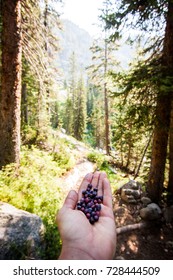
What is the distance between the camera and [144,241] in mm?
7445

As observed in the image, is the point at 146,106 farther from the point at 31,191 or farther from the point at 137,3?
the point at 31,191

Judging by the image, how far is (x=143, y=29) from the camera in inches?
330

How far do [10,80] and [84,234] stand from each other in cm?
570

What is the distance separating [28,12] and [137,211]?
8179 mm

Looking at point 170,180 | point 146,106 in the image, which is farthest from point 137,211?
point 146,106

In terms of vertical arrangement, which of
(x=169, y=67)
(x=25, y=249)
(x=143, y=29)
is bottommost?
(x=25, y=249)

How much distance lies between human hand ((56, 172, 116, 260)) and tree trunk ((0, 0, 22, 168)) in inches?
177

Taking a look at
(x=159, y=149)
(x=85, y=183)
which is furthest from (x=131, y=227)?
(x=85, y=183)

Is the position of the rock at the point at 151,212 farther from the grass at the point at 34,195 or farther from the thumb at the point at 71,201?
the thumb at the point at 71,201

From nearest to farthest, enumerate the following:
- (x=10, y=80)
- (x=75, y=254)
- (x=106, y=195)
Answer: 1. (x=75, y=254)
2. (x=106, y=195)
3. (x=10, y=80)

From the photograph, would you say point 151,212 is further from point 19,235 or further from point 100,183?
point 19,235

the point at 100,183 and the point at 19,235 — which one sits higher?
the point at 100,183

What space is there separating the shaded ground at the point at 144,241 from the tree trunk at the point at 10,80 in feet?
14.9

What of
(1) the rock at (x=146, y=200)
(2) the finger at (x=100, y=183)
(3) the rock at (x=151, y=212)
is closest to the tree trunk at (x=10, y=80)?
(2) the finger at (x=100, y=183)
